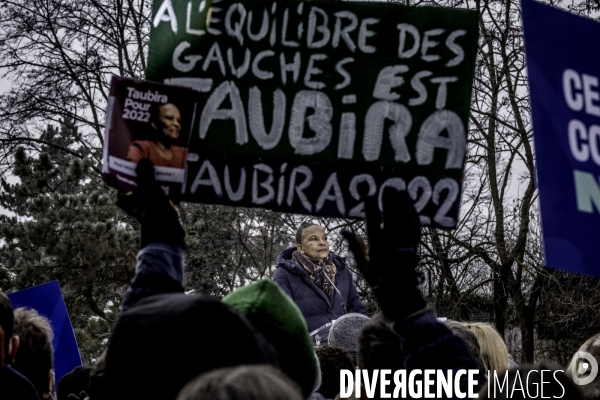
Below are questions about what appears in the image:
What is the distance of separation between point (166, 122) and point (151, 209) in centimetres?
50

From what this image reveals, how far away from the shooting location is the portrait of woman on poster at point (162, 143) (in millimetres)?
2889

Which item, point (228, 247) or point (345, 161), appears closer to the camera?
point (345, 161)

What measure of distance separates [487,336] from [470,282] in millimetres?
6584

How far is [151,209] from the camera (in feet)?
8.22

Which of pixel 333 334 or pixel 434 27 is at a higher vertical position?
pixel 434 27

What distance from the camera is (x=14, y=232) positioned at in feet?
39.0

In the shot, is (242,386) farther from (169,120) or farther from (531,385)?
(169,120)

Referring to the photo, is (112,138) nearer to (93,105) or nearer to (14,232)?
(14,232)

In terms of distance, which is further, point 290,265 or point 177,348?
point 290,265

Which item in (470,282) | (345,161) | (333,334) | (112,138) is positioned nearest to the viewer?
(112,138)

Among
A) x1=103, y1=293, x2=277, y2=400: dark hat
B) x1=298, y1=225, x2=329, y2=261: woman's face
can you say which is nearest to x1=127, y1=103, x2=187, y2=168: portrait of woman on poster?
x1=103, y1=293, x2=277, y2=400: dark hat

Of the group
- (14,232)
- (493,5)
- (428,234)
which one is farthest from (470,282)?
(14,232)

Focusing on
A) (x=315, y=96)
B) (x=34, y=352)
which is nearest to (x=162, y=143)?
(x=315, y=96)

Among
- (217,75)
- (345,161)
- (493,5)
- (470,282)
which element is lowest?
(470,282)
